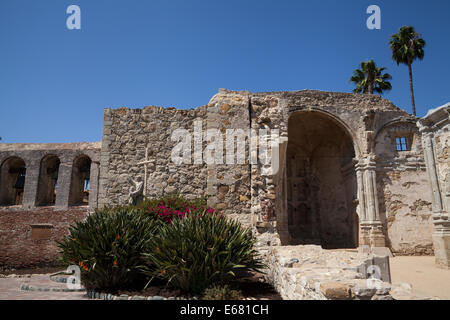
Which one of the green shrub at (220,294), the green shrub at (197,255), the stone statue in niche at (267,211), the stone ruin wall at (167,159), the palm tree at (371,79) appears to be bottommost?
the green shrub at (220,294)

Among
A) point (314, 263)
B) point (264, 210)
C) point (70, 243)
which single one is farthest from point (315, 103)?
point (70, 243)

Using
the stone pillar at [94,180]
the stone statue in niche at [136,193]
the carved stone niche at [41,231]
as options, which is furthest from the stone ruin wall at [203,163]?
the carved stone niche at [41,231]

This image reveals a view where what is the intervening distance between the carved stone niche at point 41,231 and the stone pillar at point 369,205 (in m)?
16.1

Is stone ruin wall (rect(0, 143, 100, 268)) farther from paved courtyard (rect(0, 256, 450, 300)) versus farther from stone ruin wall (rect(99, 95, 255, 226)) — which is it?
paved courtyard (rect(0, 256, 450, 300))

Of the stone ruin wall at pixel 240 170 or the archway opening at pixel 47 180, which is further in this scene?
the archway opening at pixel 47 180

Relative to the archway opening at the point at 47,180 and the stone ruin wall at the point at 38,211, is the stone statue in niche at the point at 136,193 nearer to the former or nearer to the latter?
the stone ruin wall at the point at 38,211

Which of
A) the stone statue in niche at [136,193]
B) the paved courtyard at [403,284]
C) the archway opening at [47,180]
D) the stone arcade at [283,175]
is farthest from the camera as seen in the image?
the archway opening at [47,180]

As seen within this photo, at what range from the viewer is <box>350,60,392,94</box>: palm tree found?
2230cm

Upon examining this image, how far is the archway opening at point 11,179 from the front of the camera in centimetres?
1775
